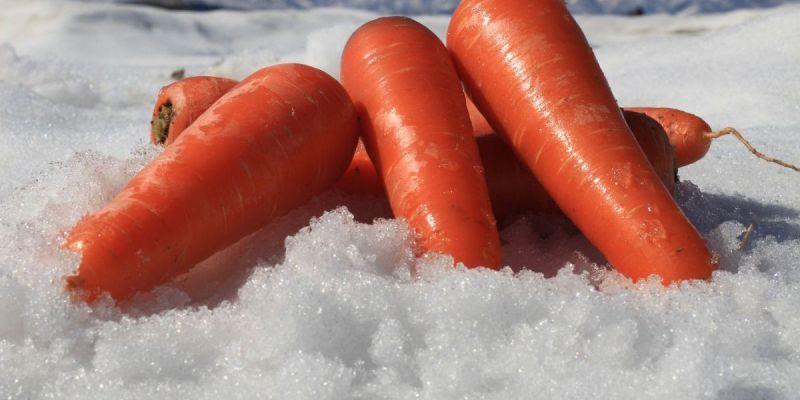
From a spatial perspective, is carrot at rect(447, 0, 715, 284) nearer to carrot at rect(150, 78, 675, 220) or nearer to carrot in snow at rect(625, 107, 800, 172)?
carrot at rect(150, 78, 675, 220)

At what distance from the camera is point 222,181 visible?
6.28ft

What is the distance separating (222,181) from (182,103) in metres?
0.45

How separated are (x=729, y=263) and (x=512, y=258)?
1.38 feet

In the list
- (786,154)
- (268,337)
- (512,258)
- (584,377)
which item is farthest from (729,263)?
(786,154)

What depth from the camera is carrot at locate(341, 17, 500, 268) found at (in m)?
1.85

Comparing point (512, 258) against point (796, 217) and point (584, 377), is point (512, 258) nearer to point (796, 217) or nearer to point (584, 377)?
point (584, 377)

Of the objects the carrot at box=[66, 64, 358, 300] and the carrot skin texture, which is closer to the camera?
the carrot at box=[66, 64, 358, 300]

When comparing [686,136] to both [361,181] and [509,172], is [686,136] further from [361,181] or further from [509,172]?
[361,181]

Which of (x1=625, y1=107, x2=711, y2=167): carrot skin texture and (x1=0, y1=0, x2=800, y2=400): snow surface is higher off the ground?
(x1=0, y1=0, x2=800, y2=400): snow surface

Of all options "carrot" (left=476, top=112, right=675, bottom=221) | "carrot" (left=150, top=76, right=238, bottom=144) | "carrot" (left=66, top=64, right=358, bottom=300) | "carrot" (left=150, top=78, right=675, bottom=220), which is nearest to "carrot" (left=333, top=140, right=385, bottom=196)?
"carrot" (left=150, top=78, right=675, bottom=220)

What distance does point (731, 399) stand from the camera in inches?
56.8

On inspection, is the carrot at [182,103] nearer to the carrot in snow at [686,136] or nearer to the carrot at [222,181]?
the carrot at [222,181]

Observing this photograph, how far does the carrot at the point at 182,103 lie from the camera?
2.29m

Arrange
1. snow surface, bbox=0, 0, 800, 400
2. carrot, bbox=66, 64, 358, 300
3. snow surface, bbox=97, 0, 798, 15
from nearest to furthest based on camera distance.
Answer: snow surface, bbox=0, 0, 800, 400
carrot, bbox=66, 64, 358, 300
snow surface, bbox=97, 0, 798, 15
